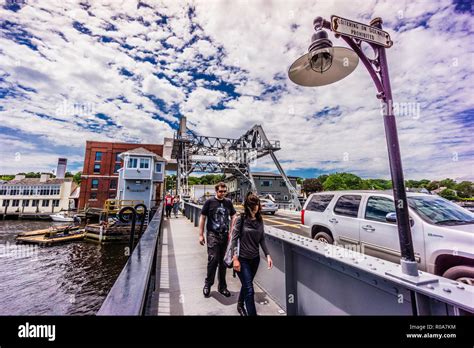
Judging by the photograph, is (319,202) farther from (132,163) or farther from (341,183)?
(341,183)

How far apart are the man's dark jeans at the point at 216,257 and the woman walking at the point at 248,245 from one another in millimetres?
765

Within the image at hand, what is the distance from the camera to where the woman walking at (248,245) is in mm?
2924

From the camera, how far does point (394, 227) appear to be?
402 cm

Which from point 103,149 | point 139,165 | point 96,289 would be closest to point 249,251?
point 96,289

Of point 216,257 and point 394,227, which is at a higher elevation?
point 394,227

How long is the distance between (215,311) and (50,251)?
22764 millimetres

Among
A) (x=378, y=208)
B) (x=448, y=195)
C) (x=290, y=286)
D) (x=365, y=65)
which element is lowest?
(x=290, y=286)

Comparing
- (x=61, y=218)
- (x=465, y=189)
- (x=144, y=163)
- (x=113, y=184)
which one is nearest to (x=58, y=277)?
(x=144, y=163)

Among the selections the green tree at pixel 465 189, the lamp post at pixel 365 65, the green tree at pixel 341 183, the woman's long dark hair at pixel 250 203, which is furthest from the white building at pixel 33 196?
the green tree at pixel 341 183

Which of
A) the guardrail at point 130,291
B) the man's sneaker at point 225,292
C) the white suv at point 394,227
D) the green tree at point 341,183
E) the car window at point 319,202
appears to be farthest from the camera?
the green tree at point 341,183

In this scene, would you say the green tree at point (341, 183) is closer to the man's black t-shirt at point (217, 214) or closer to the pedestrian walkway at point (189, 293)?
the pedestrian walkway at point (189, 293)

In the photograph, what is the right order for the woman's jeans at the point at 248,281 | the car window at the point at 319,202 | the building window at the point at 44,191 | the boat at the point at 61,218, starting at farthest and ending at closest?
the building window at the point at 44,191
the boat at the point at 61,218
the car window at the point at 319,202
the woman's jeans at the point at 248,281

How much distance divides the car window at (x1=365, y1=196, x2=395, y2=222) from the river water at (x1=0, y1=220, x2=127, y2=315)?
10.9 metres

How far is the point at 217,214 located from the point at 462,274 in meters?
3.79
